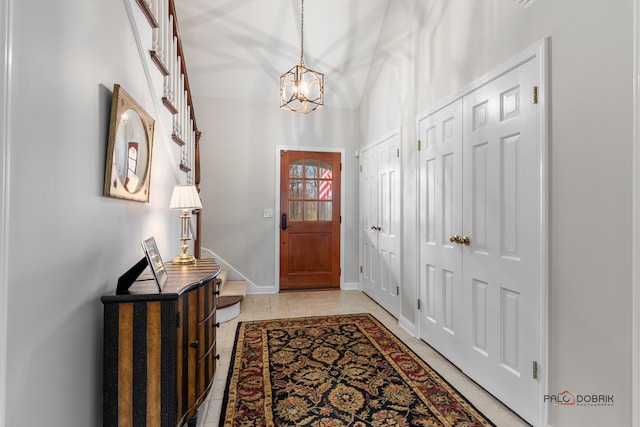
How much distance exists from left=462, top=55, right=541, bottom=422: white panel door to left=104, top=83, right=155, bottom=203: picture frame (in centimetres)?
206

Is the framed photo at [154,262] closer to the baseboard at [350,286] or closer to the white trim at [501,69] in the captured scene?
the white trim at [501,69]

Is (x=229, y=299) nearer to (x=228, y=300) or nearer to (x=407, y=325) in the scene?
(x=228, y=300)

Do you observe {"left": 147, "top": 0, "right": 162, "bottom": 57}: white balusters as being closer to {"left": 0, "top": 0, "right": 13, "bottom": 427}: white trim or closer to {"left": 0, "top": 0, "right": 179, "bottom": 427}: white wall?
{"left": 0, "top": 0, "right": 179, "bottom": 427}: white wall

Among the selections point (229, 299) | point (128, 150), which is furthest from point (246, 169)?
point (128, 150)

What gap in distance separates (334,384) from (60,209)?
5.96 feet

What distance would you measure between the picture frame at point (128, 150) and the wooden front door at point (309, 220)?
2.66 m

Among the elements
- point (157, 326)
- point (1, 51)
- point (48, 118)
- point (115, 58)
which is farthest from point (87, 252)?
point (115, 58)

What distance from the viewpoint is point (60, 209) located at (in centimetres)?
110

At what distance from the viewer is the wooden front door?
447 cm

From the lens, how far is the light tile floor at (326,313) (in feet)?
5.96

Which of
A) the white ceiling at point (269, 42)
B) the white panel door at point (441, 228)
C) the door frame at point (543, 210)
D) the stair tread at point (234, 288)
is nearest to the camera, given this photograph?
the door frame at point (543, 210)

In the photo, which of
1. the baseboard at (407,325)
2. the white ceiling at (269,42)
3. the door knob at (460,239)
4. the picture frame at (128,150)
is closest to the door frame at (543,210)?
the door knob at (460,239)

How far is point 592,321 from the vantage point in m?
1.38

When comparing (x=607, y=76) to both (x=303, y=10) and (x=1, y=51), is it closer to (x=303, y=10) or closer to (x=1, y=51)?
(x=1, y=51)
